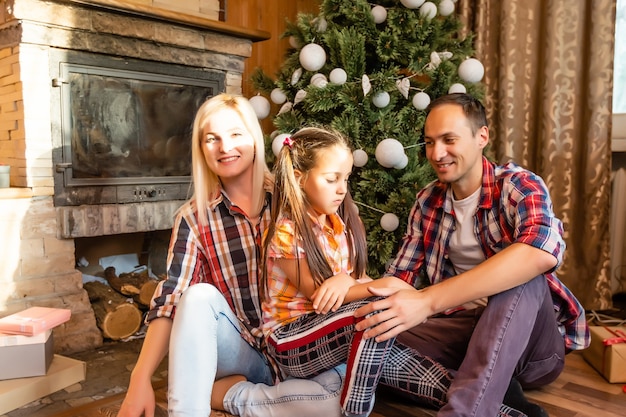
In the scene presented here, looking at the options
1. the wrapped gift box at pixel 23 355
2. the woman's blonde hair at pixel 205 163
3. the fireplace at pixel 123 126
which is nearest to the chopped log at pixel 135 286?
the fireplace at pixel 123 126

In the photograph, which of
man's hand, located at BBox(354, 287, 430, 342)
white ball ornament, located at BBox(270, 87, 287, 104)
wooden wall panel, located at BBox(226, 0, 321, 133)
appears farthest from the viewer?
wooden wall panel, located at BBox(226, 0, 321, 133)

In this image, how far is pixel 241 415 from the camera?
1.40m

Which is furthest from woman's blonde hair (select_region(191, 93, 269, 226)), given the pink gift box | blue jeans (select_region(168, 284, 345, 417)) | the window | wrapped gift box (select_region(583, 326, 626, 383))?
the window

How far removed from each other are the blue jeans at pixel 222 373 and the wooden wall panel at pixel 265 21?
1.82m

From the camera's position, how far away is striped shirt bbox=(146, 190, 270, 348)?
1438mm

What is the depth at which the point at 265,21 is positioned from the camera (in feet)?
10.2

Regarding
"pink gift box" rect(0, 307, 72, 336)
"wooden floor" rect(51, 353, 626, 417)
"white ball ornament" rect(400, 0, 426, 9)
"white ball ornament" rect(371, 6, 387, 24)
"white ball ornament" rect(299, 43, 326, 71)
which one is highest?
"white ball ornament" rect(400, 0, 426, 9)

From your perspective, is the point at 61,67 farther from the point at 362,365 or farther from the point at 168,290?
the point at 362,365

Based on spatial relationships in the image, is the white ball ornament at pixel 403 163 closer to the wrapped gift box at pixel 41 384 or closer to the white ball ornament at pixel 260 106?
the white ball ornament at pixel 260 106

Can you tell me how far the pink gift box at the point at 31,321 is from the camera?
5.49 ft

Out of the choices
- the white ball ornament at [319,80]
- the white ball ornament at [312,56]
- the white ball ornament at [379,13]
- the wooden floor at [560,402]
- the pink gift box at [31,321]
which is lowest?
the wooden floor at [560,402]

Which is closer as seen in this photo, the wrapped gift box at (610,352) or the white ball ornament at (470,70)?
the wrapped gift box at (610,352)

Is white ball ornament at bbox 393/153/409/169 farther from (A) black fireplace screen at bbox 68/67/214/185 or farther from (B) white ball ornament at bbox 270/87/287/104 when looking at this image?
(A) black fireplace screen at bbox 68/67/214/185

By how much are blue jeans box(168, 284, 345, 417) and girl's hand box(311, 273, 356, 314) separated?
8.1 inches
